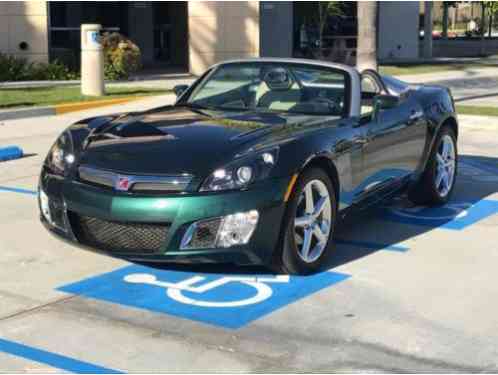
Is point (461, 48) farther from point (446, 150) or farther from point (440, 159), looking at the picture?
point (440, 159)

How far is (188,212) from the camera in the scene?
15.9 ft

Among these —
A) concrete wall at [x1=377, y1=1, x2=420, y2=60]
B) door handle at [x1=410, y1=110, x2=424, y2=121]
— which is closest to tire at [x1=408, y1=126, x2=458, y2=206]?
door handle at [x1=410, y1=110, x2=424, y2=121]

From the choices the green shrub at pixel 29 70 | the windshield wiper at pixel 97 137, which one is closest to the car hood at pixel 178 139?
the windshield wiper at pixel 97 137

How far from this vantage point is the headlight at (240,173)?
4.93 m

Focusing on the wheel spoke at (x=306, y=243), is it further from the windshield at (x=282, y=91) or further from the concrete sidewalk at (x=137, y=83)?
the concrete sidewalk at (x=137, y=83)

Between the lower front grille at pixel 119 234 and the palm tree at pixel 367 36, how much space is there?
1285 centimetres

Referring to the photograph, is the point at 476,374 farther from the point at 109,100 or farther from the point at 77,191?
the point at 109,100

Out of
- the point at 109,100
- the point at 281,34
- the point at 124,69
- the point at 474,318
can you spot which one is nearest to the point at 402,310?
the point at 474,318

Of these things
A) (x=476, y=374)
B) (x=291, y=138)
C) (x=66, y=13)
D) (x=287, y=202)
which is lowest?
(x=476, y=374)

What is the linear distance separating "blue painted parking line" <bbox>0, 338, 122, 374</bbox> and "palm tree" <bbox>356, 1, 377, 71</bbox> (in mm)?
13939

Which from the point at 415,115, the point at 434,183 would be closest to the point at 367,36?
the point at 434,183

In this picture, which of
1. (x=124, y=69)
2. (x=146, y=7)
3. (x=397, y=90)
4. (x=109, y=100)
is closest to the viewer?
(x=397, y=90)

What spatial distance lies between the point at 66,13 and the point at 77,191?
71.1ft

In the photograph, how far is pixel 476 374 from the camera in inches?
155
